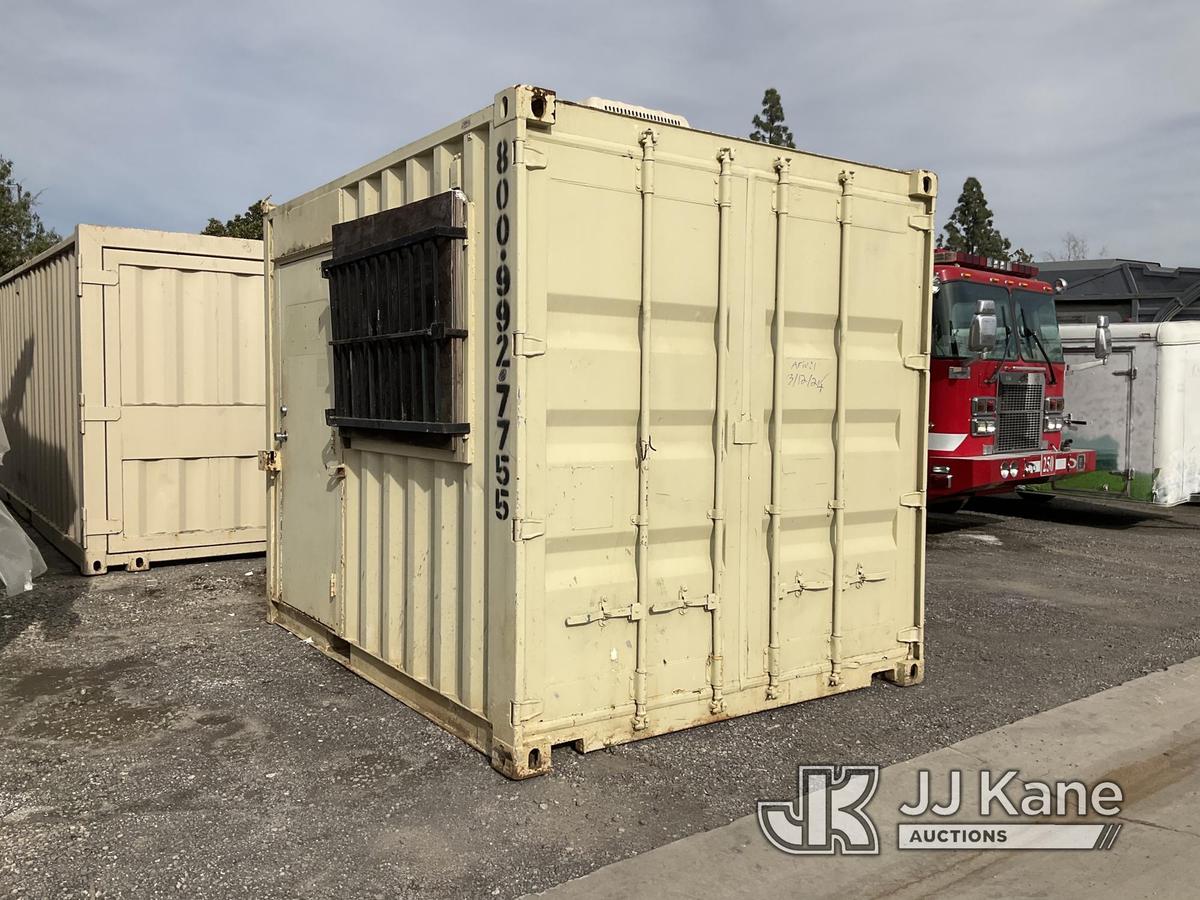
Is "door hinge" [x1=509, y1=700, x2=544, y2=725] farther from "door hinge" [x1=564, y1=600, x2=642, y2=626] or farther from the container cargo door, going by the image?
the container cargo door

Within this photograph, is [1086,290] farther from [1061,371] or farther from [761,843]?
[761,843]

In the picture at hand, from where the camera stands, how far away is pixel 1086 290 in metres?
15.5

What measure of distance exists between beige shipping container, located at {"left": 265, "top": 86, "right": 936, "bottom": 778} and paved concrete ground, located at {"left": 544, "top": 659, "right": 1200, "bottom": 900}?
0.91 m

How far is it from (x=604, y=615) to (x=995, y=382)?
706 centimetres

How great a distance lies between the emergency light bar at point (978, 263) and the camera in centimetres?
990

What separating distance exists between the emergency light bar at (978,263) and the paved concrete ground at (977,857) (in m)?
6.11

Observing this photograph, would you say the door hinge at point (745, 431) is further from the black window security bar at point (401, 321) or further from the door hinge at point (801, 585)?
the black window security bar at point (401, 321)

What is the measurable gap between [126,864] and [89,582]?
544 cm

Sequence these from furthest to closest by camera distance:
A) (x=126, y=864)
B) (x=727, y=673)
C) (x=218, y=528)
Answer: (x=218, y=528), (x=727, y=673), (x=126, y=864)

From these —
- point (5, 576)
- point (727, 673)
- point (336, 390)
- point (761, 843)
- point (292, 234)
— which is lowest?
point (761, 843)

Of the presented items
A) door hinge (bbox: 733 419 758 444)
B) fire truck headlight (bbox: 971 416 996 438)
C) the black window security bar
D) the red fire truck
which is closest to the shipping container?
the red fire truck

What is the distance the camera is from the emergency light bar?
9.90m

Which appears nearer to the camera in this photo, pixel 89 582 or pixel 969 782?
pixel 969 782

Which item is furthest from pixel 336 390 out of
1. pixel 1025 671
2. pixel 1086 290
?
pixel 1086 290
